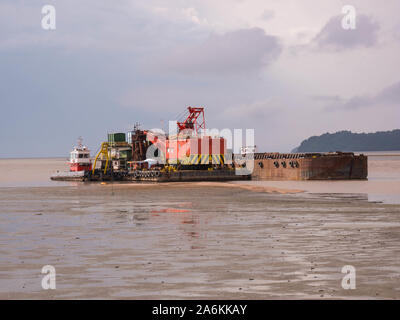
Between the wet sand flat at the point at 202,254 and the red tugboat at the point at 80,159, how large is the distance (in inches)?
2795

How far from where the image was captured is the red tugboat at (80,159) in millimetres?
104875

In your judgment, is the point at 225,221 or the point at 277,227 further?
the point at 225,221

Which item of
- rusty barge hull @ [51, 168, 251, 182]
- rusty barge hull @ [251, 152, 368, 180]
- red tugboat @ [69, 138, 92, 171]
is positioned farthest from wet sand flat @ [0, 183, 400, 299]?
red tugboat @ [69, 138, 92, 171]

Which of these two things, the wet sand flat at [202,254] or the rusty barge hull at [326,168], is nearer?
the wet sand flat at [202,254]

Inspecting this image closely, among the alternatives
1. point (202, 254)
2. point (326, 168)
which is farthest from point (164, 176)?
point (202, 254)

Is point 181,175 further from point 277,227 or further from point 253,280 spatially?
point 253,280

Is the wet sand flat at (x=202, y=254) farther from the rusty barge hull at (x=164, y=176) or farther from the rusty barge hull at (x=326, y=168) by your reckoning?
the rusty barge hull at (x=164, y=176)

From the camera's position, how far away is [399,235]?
2288 cm

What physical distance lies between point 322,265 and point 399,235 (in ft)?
25.4

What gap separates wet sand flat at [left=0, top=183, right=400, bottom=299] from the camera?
13758 mm

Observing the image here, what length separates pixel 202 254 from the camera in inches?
746

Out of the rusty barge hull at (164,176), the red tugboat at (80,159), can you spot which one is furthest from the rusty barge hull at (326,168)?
the red tugboat at (80,159)
